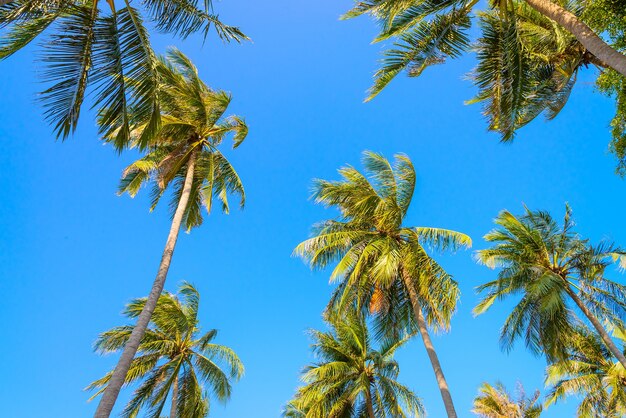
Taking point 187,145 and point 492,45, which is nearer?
point 492,45

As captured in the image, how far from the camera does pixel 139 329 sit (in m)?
9.02

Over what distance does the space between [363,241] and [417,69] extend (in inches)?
255

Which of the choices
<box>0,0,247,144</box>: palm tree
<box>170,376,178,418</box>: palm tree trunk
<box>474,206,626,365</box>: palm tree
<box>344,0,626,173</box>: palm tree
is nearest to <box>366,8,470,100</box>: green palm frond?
<box>344,0,626,173</box>: palm tree

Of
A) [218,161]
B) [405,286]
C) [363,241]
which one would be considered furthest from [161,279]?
[405,286]

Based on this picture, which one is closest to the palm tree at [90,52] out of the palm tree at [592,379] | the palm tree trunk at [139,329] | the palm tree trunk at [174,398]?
the palm tree trunk at [139,329]

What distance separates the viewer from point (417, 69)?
1017cm

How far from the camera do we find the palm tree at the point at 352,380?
16656 millimetres

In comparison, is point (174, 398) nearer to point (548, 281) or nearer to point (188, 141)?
point (188, 141)

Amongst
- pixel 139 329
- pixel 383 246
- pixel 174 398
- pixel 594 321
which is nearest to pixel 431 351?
pixel 383 246

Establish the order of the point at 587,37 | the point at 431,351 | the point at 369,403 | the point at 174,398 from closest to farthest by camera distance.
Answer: the point at 587,37 → the point at 431,351 → the point at 174,398 → the point at 369,403

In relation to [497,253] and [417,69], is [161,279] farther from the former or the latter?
[497,253]

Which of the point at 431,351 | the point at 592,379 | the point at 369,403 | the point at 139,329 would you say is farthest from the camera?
the point at 592,379

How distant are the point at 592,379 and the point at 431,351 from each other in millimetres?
11694

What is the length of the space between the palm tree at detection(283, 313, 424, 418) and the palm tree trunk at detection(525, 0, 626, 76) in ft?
39.5
